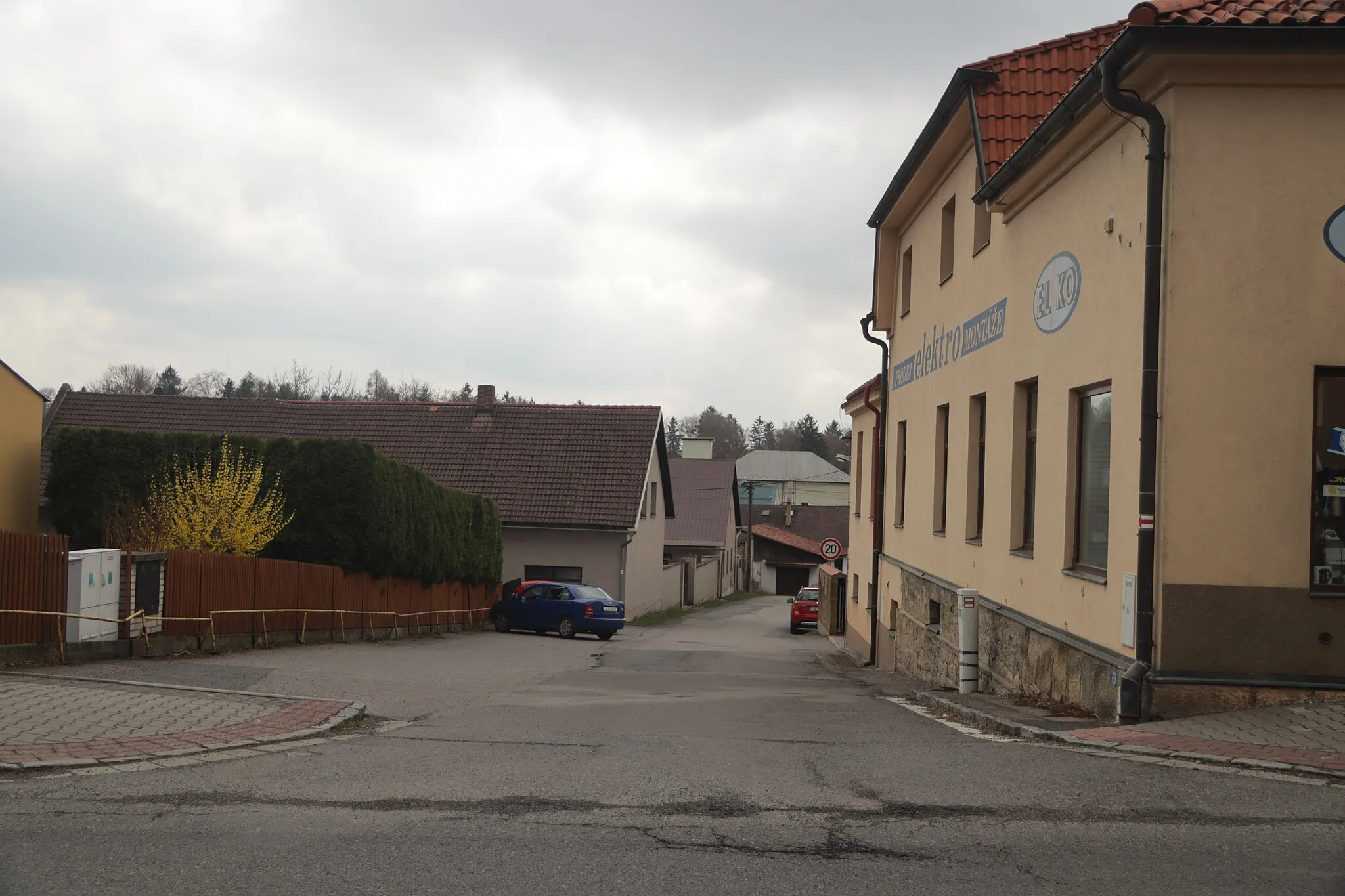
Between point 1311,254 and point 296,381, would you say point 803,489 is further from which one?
point 1311,254

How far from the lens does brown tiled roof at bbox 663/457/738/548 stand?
204 ft

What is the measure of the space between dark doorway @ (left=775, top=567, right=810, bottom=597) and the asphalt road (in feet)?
222

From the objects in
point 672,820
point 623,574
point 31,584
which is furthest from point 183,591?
point 623,574

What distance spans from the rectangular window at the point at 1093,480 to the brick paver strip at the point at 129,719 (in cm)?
683

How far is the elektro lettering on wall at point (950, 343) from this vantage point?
1380cm

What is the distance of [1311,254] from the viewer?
8789mm

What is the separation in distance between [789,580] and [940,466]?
61.4 m

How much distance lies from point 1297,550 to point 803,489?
111 metres

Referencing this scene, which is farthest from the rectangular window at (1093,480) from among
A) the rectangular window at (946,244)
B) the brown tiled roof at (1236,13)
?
the rectangular window at (946,244)

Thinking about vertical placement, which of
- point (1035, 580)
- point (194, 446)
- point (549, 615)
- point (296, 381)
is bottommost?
point (549, 615)

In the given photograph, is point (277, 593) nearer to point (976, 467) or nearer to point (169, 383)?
point (976, 467)

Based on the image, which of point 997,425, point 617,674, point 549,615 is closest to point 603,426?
point 549,615

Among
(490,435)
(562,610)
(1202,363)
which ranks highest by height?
(490,435)

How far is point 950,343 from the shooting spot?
53.7ft
